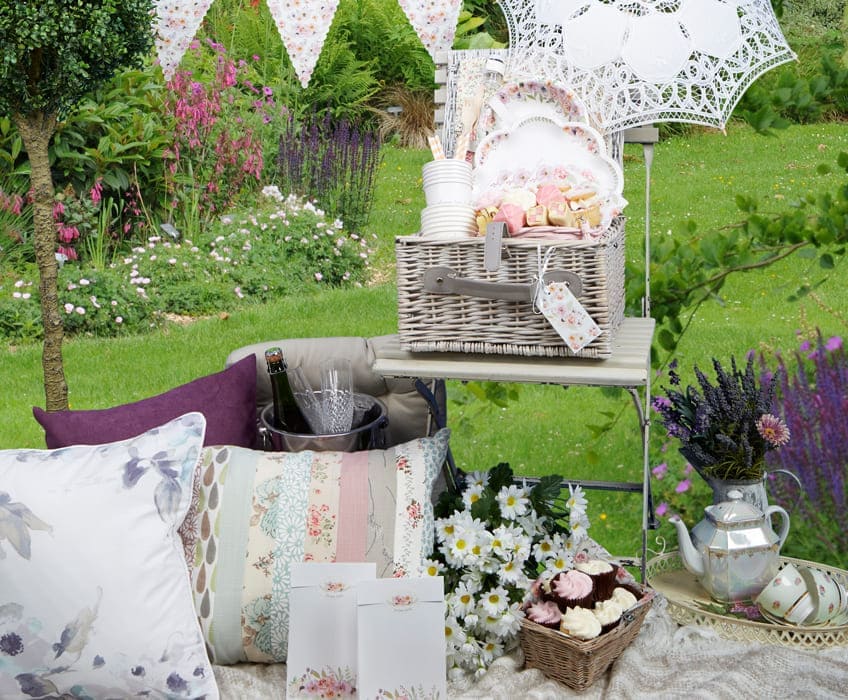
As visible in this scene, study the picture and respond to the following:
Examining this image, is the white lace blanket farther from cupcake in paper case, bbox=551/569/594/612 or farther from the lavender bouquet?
the lavender bouquet

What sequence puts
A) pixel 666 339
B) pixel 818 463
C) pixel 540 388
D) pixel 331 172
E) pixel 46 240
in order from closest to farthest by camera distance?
pixel 46 240, pixel 666 339, pixel 818 463, pixel 540 388, pixel 331 172

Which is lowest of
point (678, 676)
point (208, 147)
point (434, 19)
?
point (678, 676)

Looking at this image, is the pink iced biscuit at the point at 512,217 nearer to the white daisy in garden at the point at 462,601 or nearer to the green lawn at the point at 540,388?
the white daisy in garden at the point at 462,601

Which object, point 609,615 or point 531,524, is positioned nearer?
point 609,615

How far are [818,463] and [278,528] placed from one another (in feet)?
5.00

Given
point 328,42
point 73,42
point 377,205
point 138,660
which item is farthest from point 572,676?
point 328,42

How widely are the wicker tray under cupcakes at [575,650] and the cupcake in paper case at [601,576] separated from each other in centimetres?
6

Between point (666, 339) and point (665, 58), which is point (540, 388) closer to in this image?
point (666, 339)


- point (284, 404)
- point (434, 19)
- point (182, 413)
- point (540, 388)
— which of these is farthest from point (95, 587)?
point (540, 388)

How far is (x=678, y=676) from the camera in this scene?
1622mm

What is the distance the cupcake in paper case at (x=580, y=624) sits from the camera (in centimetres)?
158

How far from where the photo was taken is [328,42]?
6.86m

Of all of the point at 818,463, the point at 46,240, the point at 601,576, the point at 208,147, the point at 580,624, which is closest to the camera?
the point at 580,624

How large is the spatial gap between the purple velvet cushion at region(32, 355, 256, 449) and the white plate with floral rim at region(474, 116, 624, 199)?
0.59 metres
